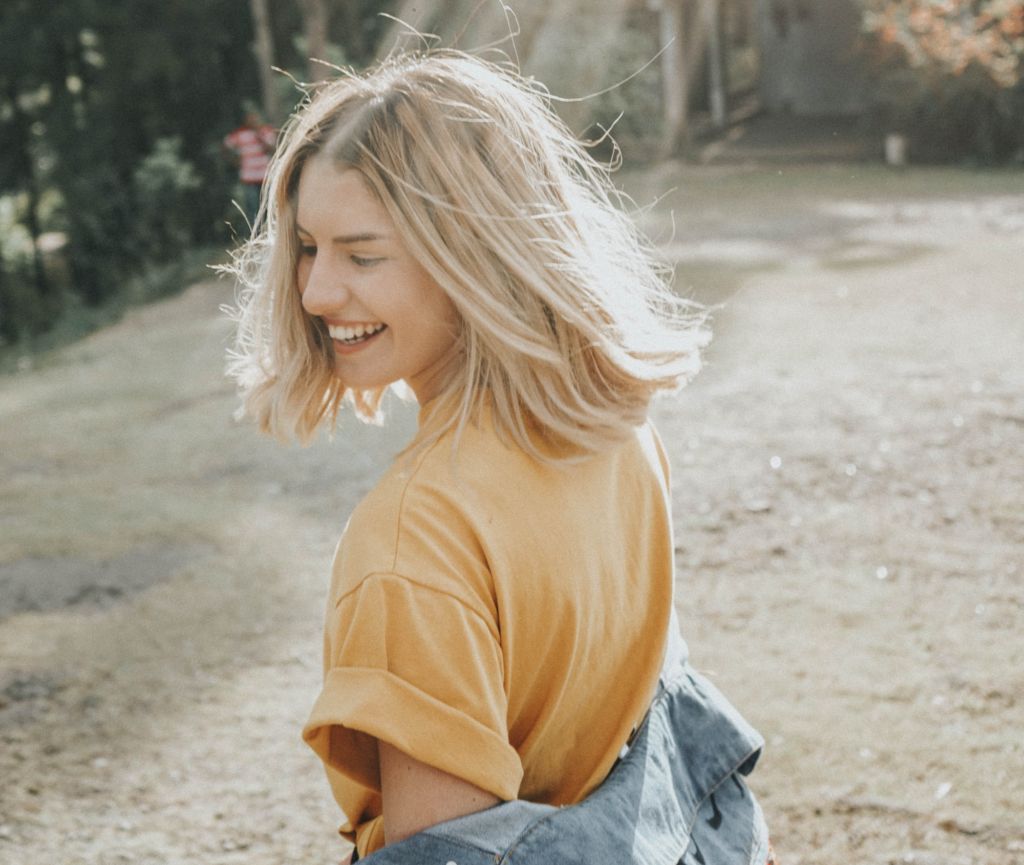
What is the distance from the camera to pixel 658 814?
1392 mm

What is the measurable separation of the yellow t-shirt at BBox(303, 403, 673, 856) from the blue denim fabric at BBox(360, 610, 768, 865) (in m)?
0.05

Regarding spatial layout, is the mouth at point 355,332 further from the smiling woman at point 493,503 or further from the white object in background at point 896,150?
the white object in background at point 896,150

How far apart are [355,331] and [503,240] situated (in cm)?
27

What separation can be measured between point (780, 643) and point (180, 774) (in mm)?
1688

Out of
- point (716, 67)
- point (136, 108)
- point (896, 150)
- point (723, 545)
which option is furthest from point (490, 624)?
point (716, 67)

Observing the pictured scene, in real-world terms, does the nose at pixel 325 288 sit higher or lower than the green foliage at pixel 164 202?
higher

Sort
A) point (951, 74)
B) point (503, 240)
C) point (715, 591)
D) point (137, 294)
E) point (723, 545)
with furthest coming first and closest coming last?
point (951, 74) < point (137, 294) < point (723, 545) < point (715, 591) < point (503, 240)

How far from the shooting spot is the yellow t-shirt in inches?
45.2

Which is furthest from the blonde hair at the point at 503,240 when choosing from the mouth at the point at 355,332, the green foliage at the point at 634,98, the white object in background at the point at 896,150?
the green foliage at the point at 634,98

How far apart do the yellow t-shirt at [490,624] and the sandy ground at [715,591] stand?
0.31 metres

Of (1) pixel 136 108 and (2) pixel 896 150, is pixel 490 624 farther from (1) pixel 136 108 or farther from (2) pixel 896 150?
(1) pixel 136 108

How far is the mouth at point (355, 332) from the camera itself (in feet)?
4.89

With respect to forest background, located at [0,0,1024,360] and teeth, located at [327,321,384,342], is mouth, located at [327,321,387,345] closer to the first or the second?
teeth, located at [327,321,384,342]

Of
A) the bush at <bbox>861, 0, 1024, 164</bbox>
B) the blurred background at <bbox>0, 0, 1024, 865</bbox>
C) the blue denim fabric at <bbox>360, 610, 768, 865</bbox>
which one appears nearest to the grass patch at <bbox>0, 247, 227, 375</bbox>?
the blurred background at <bbox>0, 0, 1024, 865</bbox>
